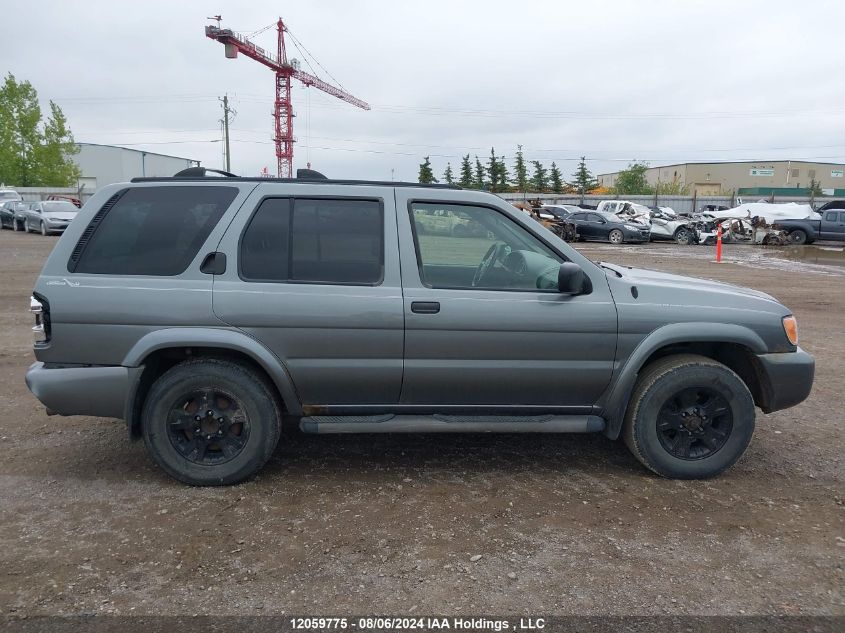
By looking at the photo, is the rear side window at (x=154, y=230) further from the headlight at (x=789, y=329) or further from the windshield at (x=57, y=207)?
the windshield at (x=57, y=207)

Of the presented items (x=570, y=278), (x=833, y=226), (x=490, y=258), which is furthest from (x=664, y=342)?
(x=833, y=226)

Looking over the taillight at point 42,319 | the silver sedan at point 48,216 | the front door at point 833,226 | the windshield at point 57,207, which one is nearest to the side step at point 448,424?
the taillight at point 42,319

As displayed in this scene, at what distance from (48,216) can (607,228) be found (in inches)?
895

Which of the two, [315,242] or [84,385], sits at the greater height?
[315,242]

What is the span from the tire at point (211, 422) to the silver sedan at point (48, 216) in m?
23.6

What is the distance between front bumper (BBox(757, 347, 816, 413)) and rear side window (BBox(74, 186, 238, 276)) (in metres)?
3.47

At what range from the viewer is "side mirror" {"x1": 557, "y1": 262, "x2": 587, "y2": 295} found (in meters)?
3.69

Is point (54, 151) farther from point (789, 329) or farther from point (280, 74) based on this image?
point (789, 329)

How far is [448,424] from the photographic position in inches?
151

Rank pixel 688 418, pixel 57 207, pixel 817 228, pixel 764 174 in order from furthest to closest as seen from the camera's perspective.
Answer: pixel 764 174
pixel 817 228
pixel 57 207
pixel 688 418

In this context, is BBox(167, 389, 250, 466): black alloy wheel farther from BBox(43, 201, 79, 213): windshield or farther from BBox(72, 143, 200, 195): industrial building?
BBox(72, 143, 200, 195): industrial building

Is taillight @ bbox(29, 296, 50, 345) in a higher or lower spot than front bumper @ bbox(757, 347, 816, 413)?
higher

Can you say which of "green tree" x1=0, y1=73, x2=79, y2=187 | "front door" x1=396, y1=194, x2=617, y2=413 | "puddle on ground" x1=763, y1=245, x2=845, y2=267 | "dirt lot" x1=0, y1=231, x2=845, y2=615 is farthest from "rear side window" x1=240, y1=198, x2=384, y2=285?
"green tree" x1=0, y1=73, x2=79, y2=187

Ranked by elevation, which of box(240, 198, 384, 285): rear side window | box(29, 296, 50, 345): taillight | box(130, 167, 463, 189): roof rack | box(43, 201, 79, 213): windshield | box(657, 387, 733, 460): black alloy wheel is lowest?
box(657, 387, 733, 460): black alloy wheel
